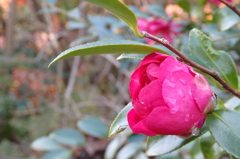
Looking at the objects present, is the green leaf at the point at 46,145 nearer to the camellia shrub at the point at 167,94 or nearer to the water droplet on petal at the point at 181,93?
the camellia shrub at the point at 167,94

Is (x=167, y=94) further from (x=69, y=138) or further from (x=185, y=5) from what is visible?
(x=69, y=138)

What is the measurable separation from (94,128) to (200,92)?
0.92m

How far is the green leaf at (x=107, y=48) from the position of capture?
34cm

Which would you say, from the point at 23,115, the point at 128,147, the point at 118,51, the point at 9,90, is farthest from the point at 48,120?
the point at 118,51

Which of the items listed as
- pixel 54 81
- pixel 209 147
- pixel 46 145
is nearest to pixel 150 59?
pixel 209 147

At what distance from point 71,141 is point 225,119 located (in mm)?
938

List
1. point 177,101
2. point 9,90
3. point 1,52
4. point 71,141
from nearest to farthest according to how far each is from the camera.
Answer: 1. point 177,101
2. point 71,141
3. point 9,90
4. point 1,52

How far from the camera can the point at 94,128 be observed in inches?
48.0

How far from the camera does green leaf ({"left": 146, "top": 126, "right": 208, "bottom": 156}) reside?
426 mm

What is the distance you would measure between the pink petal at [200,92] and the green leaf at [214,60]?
109 millimetres

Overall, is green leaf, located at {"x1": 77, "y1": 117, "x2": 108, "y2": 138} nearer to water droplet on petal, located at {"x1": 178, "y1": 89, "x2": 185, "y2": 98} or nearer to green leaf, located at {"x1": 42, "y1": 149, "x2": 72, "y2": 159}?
green leaf, located at {"x1": 42, "y1": 149, "x2": 72, "y2": 159}

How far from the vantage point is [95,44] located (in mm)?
348

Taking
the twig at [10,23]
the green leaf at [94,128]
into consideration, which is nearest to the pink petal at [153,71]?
the green leaf at [94,128]

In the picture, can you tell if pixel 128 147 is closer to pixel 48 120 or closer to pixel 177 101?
pixel 177 101
